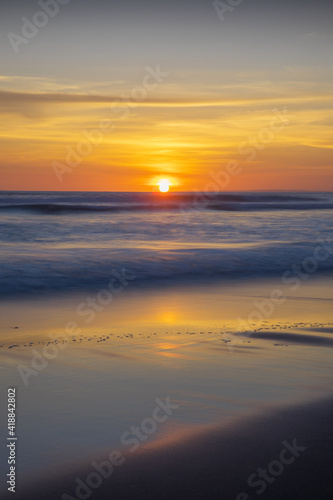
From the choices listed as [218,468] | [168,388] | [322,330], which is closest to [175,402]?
[168,388]

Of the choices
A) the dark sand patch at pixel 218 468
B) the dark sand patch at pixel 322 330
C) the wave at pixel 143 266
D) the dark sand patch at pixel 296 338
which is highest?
the wave at pixel 143 266

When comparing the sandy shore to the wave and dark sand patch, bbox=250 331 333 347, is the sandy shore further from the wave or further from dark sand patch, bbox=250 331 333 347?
the wave

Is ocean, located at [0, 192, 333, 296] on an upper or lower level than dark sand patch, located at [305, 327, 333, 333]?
upper

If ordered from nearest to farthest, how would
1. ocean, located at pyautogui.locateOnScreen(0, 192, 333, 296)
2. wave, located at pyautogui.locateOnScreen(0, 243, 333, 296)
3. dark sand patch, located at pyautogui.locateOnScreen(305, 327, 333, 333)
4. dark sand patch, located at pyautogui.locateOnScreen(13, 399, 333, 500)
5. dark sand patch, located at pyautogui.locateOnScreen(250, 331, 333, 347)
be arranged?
1. dark sand patch, located at pyautogui.locateOnScreen(13, 399, 333, 500)
2. dark sand patch, located at pyautogui.locateOnScreen(250, 331, 333, 347)
3. dark sand patch, located at pyautogui.locateOnScreen(305, 327, 333, 333)
4. wave, located at pyautogui.locateOnScreen(0, 243, 333, 296)
5. ocean, located at pyautogui.locateOnScreen(0, 192, 333, 296)

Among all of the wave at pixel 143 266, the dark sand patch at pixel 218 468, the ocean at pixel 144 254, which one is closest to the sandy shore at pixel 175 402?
the dark sand patch at pixel 218 468

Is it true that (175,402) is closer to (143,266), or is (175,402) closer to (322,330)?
(322,330)

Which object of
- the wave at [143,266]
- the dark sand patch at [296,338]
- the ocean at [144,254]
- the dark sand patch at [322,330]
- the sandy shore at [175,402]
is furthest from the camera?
the ocean at [144,254]

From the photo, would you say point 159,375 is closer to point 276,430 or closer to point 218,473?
point 276,430

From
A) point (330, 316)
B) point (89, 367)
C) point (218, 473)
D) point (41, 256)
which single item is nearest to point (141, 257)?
point (41, 256)

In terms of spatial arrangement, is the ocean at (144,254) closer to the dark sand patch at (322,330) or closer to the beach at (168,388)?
the beach at (168,388)

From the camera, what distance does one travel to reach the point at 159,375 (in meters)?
4.96

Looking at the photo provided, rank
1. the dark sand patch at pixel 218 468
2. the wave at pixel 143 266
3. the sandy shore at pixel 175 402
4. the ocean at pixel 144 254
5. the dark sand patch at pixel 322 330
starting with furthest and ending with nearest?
the ocean at pixel 144 254 → the wave at pixel 143 266 → the dark sand patch at pixel 322 330 → the sandy shore at pixel 175 402 → the dark sand patch at pixel 218 468

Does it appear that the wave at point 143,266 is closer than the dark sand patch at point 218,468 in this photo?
No

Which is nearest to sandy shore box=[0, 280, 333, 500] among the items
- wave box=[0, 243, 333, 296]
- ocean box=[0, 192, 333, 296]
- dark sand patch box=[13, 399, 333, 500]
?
dark sand patch box=[13, 399, 333, 500]
